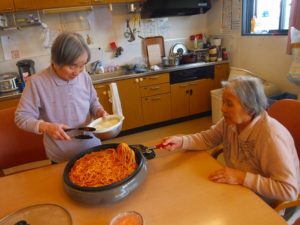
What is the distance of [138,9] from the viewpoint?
3508mm

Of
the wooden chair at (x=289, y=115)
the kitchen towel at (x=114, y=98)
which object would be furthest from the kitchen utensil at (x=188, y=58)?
the wooden chair at (x=289, y=115)

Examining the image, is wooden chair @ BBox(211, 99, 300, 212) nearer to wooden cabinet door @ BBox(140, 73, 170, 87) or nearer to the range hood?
wooden cabinet door @ BBox(140, 73, 170, 87)

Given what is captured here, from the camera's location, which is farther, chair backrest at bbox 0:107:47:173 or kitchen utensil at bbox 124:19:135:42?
kitchen utensil at bbox 124:19:135:42

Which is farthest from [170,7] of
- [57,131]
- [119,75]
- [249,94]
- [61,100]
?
[57,131]

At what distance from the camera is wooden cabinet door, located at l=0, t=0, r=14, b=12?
276 cm

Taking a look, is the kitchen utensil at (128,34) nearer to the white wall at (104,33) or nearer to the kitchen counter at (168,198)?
the white wall at (104,33)

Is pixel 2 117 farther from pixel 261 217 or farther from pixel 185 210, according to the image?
pixel 261 217

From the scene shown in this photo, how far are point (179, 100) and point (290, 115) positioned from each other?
2.33 metres

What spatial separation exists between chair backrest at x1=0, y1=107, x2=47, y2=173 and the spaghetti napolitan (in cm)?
57

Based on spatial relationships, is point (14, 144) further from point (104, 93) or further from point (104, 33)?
point (104, 33)

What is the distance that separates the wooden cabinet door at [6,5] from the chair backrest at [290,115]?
2.86m

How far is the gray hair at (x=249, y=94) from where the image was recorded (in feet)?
3.56

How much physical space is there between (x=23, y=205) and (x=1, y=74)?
2.74 m

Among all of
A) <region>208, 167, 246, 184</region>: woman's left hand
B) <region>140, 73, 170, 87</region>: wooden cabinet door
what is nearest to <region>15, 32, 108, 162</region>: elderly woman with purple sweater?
<region>208, 167, 246, 184</region>: woman's left hand
